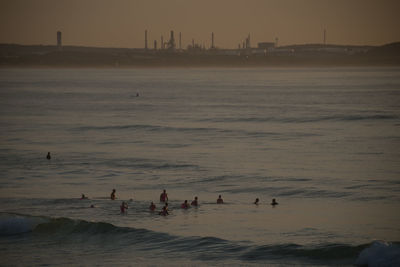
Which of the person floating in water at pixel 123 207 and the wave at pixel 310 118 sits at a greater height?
the person floating in water at pixel 123 207

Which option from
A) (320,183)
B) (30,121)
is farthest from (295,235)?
(30,121)

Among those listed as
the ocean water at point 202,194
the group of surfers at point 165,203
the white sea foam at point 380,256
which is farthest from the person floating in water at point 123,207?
the white sea foam at point 380,256

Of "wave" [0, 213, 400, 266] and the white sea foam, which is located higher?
the white sea foam

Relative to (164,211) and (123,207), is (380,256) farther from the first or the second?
(123,207)

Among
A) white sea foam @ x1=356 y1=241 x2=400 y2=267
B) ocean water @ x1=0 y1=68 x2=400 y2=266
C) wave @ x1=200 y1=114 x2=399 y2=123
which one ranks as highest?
white sea foam @ x1=356 y1=241 x2=400 y2=267

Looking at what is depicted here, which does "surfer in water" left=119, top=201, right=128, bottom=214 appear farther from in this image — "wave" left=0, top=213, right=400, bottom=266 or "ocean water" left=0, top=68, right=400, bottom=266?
"wave" left=0, top=213, right=400, bottom=266

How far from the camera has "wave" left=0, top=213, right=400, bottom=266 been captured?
1110 inches

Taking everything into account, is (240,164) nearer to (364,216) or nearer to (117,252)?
(364,216)

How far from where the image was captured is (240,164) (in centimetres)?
5628

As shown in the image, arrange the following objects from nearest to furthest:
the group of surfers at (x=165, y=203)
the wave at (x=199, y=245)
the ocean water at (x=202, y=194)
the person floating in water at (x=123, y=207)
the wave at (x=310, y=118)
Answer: the wave at (x=199, y=245)
the ocean water at (x=202, y=194)
the group of surfers at (x=165, y=203)
the person floating in water at (x=123, y=207)
the wave at (x=310, y=118)

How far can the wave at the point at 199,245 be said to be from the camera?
2820 cm

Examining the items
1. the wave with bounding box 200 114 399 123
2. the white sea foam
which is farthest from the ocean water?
the wave with bounding box 200 114 399 123

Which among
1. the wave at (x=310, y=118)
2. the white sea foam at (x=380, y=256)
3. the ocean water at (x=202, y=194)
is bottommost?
the wave at (x=310, y=118)

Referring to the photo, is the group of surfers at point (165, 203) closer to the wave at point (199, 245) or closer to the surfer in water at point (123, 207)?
the surfer in water at point (123, 207)
